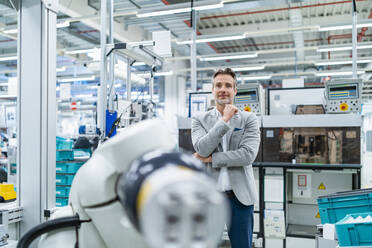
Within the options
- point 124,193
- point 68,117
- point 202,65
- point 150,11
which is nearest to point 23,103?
point 124,193

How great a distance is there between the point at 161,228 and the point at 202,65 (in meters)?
12.0

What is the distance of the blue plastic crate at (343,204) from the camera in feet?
6.95

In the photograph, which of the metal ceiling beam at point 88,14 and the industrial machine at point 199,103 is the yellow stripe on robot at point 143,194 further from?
the metal ceiling beam at point 88,14

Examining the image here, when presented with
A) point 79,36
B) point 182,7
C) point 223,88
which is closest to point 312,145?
point 223,88

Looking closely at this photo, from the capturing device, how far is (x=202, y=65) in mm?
12141

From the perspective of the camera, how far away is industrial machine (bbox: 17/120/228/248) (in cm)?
34

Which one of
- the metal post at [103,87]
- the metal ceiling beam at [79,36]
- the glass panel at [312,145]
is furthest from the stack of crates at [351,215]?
the metal ceiling beam at [79,36]

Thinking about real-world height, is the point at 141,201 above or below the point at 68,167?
above

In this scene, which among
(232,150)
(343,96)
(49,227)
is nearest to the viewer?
(49,227)

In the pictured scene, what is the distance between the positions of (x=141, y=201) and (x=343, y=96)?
3641mm

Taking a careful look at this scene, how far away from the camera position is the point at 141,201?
373 millimetres

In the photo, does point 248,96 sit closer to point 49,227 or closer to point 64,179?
point 64,179

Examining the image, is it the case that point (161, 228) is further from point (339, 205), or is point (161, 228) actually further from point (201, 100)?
point (201, 100)

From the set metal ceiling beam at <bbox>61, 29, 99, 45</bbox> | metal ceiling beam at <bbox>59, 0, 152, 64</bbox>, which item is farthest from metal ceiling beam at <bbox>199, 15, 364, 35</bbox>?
metal ceiling beam at <bbox>61, 29, 99, 45</bbox>
